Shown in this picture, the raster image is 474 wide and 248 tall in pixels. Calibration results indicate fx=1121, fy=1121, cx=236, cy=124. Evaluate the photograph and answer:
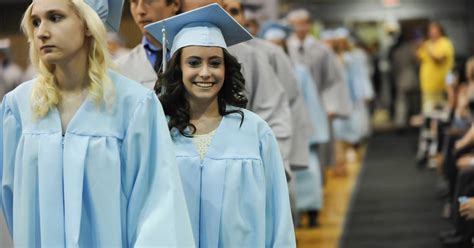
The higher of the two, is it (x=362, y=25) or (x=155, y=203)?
(x=155, y=203)

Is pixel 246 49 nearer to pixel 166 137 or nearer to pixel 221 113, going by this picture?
pixel 221 113

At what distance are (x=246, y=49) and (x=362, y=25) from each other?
21098mm

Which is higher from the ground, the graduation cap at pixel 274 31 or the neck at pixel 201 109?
the neck at pixel 201 109

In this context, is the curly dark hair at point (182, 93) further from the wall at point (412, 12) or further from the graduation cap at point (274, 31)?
the wall at point (412, 12)

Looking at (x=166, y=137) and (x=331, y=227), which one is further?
(x=331, y=227)

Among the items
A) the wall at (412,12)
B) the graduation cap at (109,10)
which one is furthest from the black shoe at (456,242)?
the wall at (412,12)

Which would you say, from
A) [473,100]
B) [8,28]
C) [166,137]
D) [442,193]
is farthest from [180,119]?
[8,28]

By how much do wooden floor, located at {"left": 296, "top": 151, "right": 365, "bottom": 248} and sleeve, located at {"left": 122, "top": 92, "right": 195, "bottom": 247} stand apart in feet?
16.7

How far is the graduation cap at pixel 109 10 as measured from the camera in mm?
3900

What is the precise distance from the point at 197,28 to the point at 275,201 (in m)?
0.73

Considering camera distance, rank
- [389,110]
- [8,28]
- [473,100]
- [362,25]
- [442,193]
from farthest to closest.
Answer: [362,25] < [389,110] < [8,28] < [442,193] < [473,100]

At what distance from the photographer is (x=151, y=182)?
12.3 ft

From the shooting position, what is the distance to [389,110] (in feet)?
76.3

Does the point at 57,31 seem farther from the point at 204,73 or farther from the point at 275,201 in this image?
the point at 275,201
